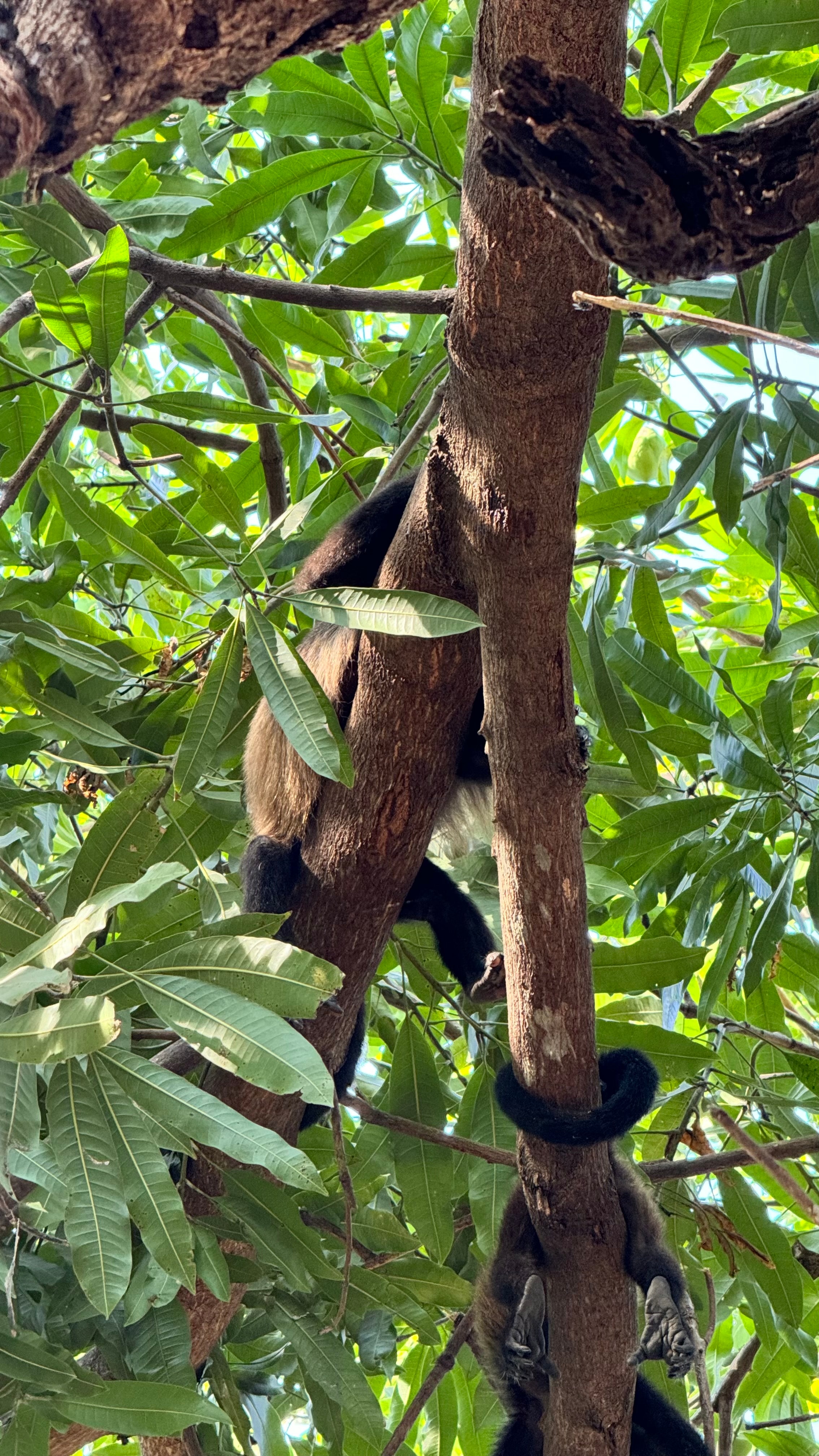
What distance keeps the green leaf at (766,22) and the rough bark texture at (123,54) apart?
3.68 feet

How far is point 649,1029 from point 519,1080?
0.53 m

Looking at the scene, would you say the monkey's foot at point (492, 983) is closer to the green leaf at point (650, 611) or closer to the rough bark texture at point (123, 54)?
the green leaf at point (650, 611)

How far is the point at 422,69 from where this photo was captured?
2.17 m

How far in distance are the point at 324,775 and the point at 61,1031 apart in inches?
19.4

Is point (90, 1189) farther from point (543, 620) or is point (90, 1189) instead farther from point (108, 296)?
point (108, 296)

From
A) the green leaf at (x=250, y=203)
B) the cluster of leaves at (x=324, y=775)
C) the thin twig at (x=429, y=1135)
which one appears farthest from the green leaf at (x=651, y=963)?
the green leaf at (x=250, y=203)

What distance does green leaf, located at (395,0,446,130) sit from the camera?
85.7 inches

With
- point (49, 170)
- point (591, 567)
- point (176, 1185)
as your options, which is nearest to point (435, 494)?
point (49, 170)

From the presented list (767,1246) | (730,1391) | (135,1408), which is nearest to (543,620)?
(135,1408)

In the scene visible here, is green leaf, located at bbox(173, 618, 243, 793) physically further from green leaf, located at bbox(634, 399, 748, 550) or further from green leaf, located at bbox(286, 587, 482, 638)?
green leaf, located at bbox(634, 399, 748, 550)

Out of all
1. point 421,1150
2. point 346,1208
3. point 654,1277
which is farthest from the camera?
point 421,1150

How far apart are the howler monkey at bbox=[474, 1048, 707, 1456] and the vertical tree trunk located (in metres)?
0.04

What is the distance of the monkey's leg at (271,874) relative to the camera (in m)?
2.16

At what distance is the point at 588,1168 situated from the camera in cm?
185
